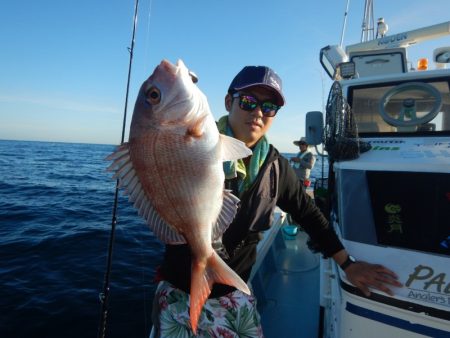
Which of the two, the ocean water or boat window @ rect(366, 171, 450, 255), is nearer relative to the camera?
boat window @ rect(366, 171, 450, 255)

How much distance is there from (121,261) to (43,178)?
13.4 m

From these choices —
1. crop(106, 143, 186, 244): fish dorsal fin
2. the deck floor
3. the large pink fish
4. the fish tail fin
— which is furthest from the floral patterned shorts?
the deck floor

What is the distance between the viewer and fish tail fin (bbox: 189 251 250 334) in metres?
1.44

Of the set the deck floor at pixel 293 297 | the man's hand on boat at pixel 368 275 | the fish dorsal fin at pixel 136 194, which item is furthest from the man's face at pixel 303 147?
the fish dorsal fin at pixel 136 194

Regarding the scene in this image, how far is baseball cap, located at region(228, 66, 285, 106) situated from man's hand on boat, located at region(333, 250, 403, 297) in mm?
1229

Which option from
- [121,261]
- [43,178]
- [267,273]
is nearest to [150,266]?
[121,261]

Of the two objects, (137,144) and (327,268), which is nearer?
(137,144)

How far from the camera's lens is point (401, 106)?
3707mm

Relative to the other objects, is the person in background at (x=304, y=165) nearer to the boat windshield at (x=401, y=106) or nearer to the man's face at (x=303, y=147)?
the man's face at (x=303, y=147)

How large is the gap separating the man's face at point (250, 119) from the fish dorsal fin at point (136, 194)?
27.7 inches

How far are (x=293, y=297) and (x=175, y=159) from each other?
3945 mm

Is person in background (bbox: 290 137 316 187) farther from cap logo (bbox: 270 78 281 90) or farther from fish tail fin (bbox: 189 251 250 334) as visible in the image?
fish tail fin (bbox: 189 251 250 334)

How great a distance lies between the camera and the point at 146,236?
29.0ft

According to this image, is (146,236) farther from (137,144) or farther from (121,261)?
(137,144)
